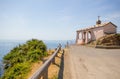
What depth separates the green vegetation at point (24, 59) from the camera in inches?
512

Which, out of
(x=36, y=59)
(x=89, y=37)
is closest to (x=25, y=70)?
(x=36, y=59)

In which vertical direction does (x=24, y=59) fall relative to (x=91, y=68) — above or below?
below

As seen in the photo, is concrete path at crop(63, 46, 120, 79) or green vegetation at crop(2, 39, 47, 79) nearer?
concrete path at crop(63, 46, 120, 79)

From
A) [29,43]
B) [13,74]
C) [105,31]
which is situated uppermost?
[105,31]

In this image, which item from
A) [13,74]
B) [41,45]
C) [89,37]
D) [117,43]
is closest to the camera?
[13,74]

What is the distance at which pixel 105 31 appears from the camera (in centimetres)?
4172

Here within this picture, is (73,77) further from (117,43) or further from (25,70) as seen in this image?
(117,43)

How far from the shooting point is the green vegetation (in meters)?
13.0

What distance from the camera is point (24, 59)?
17.8 m

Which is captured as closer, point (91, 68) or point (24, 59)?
point (91, 68)

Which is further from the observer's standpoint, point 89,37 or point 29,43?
Answer: point 89,37

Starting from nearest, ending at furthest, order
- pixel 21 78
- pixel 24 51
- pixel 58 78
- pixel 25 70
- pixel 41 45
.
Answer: pixel 58 78 → pixel 21 78 → pixel 25 70 → pixel 41 45 → pixel 24 51

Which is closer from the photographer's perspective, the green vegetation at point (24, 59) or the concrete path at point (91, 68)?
the concrete path at point (91, 68)

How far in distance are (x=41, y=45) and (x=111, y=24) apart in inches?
1051
